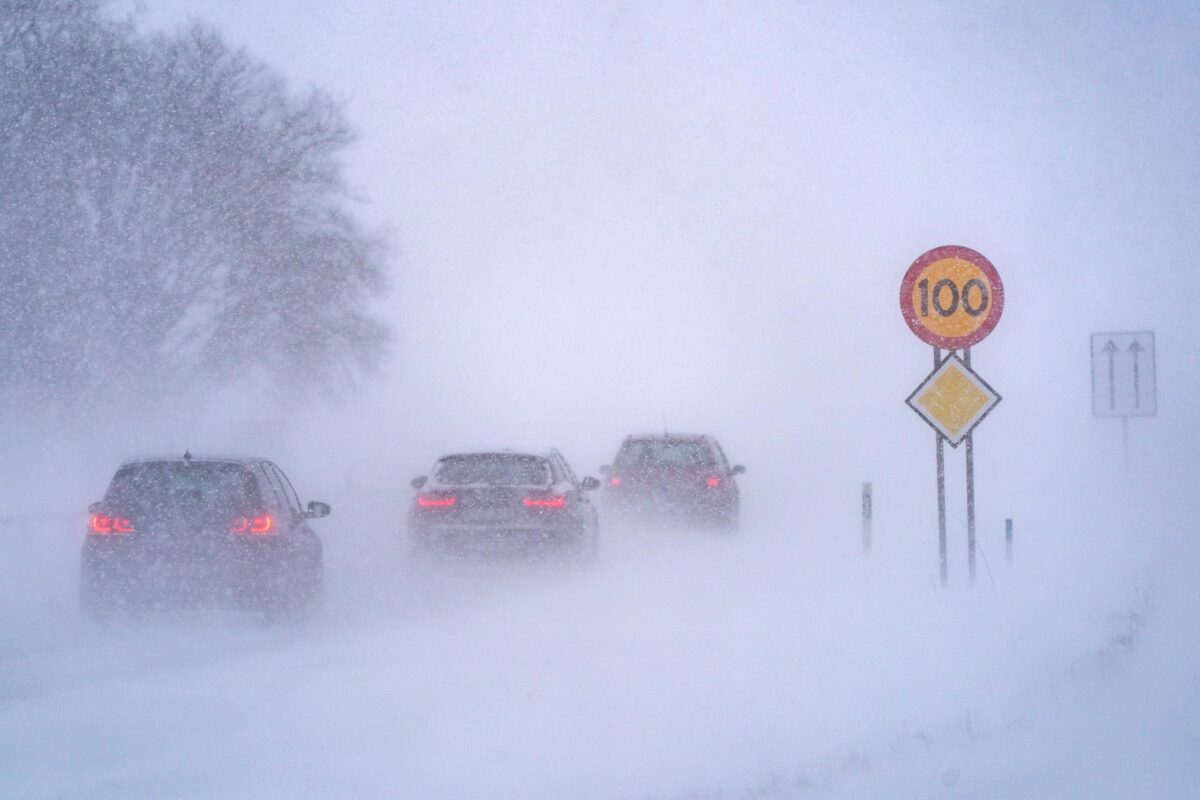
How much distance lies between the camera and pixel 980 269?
40.5ft

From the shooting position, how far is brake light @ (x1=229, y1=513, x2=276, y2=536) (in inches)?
477

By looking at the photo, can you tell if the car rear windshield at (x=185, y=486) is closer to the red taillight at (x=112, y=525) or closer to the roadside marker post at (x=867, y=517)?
the red taillight at (x=112, y=525)

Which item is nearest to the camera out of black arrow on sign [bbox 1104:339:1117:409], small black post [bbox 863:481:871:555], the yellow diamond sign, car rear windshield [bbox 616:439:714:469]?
the yellow diamond sign

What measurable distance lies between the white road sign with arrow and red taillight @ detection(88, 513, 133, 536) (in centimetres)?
1491

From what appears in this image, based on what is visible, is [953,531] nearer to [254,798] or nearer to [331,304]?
[331,304]

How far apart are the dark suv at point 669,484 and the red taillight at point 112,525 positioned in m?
10.9

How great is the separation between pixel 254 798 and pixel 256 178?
25.3 meters

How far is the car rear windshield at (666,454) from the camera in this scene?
72.9 feet

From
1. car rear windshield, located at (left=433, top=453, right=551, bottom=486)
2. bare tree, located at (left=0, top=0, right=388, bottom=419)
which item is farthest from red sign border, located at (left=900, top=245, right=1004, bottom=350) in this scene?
bare tree, located at (left=0, top=0, right=388, bottom=419)

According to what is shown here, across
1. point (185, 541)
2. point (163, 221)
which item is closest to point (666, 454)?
point (185, 541)

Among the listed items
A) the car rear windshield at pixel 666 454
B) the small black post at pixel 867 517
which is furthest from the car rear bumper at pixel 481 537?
the car rear windshield at pixel 666 454

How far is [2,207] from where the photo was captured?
83.9ft

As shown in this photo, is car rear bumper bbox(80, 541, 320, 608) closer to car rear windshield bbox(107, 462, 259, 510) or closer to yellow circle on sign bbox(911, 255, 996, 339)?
car rear windshield bbox(107, 462, 259, 510)

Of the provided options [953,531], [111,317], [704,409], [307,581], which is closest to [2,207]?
[111,317]
